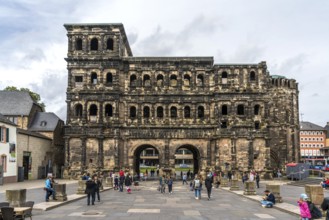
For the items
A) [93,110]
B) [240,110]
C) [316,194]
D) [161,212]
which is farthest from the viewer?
[240,110]

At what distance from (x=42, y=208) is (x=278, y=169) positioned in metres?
49.4

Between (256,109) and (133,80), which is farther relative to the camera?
(256,109)

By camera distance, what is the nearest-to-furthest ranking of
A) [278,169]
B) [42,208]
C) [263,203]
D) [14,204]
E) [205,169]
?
[14,204] → [42,208] → [263,203] → [205,169] → [278,169]

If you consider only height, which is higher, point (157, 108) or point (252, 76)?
point (252, 76)

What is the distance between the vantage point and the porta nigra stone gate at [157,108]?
5297cm

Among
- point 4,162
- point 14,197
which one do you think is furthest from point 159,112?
point 14,197

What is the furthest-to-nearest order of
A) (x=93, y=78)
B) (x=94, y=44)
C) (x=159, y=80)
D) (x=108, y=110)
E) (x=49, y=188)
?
(x=159, y=80) → (x=94, y=44) → (x=93, y=78) → (x=108, y=110) → (x=49, y=188)

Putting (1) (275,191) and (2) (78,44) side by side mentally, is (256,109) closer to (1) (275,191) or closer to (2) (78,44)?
(2) (78,44)

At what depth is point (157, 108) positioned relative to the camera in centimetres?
5475

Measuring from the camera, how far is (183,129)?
53938mm

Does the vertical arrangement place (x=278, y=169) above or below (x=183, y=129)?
below

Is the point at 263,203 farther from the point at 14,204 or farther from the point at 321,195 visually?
the point at 14,204

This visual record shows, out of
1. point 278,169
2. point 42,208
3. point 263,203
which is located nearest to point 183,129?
point 278,169

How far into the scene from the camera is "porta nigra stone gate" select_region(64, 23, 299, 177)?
5297 cm
